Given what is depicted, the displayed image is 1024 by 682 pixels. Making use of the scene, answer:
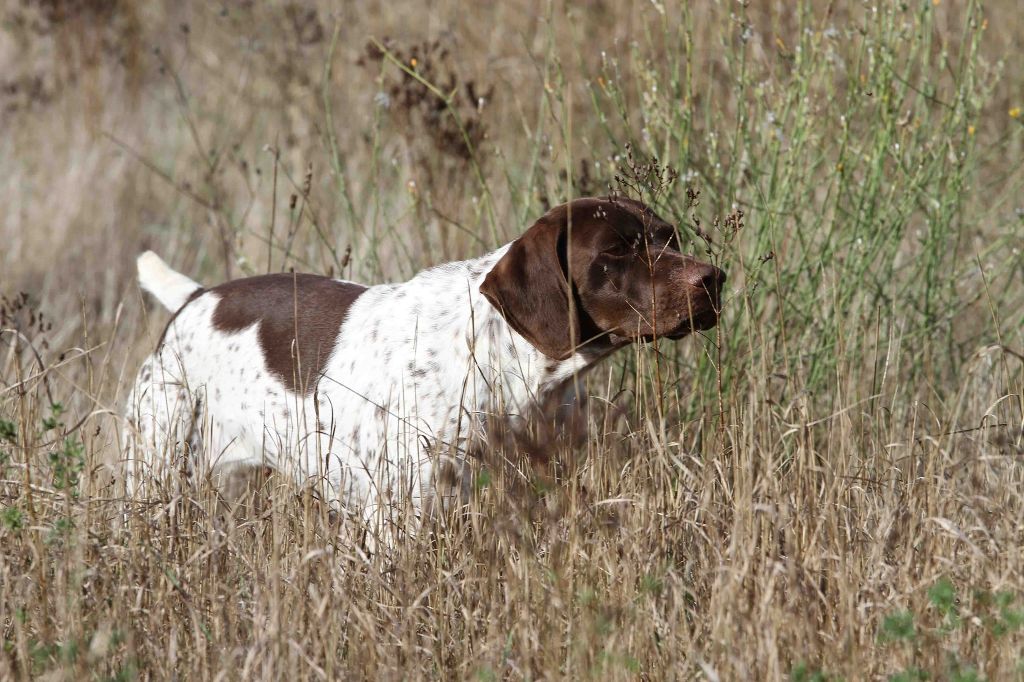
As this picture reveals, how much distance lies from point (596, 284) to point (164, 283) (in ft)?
5.95

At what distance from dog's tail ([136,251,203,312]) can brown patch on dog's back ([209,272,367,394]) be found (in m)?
0.31

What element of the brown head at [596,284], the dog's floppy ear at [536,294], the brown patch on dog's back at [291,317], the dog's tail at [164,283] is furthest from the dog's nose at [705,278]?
the dog's tail at [164,283]

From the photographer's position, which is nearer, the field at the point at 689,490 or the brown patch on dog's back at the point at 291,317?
the field at the point at 689,490

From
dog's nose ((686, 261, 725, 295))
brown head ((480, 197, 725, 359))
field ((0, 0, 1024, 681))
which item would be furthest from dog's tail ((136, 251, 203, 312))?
dog's nose ((686, 261, 725, 295))

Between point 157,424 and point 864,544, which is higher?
point 157,424

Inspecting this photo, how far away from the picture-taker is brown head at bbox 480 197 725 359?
3199mm

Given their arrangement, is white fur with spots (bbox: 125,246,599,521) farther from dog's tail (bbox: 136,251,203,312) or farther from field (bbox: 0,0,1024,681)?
dog's tail (bbox: 136,251,203,312)

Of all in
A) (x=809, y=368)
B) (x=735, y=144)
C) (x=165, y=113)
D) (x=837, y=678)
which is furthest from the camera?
(x=165, y=113)

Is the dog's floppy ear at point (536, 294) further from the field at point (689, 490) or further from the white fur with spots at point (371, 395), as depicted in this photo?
the field at point (689, 490)

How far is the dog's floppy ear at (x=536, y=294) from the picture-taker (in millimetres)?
3232

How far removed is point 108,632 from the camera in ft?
8.34

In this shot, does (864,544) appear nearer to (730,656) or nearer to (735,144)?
(730,656)

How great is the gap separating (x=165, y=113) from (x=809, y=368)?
5682mm

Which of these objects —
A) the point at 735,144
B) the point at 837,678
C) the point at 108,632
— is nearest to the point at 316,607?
the point at 108,632
